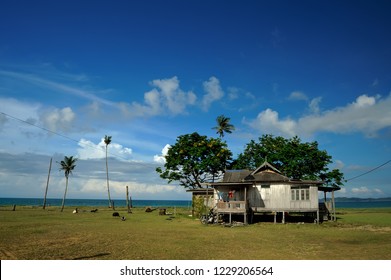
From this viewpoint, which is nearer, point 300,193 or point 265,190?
point 300,193

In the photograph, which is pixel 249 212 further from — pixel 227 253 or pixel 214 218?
pixel 227 253

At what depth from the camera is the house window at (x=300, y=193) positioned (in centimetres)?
3400

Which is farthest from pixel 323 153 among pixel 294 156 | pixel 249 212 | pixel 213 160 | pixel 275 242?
pixel 275 242

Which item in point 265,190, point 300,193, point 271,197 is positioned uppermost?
point 265,190

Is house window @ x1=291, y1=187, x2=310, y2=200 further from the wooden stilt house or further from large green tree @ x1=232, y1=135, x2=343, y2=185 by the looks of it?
large green tree @ x1=232, y1=135, x2=343, y2=185

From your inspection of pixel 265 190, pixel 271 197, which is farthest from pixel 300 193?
pixel 265 190

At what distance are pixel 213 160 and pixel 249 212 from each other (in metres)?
16.7

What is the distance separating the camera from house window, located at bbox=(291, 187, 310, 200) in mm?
34000

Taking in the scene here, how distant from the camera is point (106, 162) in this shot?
71938 mm

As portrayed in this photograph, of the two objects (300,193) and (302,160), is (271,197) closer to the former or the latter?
(300,193)

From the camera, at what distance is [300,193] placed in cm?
3416

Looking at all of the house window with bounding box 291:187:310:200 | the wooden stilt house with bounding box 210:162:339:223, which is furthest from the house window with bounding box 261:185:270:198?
the house window with bounding box 291:187:310:200

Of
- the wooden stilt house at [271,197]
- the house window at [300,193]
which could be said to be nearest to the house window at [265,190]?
the wooden stilt house at [271,197]

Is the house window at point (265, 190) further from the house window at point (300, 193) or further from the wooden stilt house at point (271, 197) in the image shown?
the house window at point (300, 193)
